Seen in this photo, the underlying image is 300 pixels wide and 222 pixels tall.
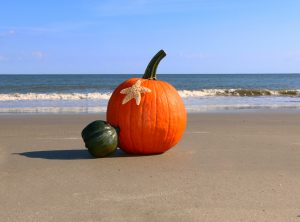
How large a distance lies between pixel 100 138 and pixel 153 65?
4.30 ft

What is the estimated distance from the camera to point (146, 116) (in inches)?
227

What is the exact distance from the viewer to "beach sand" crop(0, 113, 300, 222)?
348cm

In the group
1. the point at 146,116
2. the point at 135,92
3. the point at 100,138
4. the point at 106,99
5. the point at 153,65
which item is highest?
the point at 153,65

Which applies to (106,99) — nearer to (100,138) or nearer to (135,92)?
(135,92)

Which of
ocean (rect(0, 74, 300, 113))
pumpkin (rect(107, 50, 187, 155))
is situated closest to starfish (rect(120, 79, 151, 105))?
pumpkin (rect(107, 50, 187, 155))

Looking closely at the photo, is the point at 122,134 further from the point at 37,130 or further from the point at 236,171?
the point at 37,130

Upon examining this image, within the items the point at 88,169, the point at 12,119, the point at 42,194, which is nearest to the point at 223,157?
the point at 88,169

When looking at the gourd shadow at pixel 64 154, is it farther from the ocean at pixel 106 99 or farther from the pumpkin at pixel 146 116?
the ocean at pixel 106 99

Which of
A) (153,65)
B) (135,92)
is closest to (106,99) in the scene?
(153,65)

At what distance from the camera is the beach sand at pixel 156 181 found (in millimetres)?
3479

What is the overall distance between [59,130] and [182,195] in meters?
5.50

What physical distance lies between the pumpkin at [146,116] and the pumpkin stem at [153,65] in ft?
0.77

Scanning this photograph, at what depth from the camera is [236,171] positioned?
497cm

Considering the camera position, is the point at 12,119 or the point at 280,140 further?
the point at 12,119
